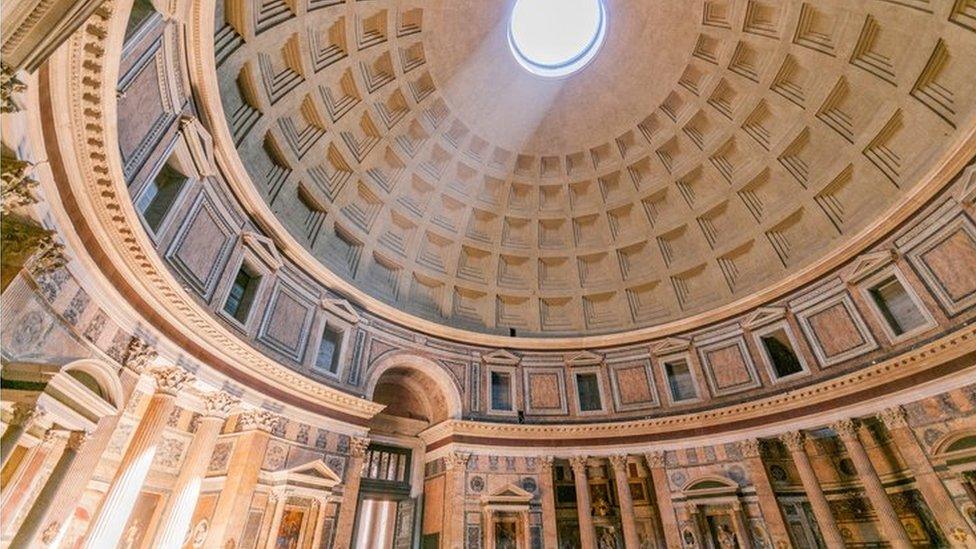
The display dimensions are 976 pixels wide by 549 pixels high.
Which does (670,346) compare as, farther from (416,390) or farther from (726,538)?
(416,390)

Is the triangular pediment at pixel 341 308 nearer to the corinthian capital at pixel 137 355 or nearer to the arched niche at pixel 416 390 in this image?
the arched niche at pixel 416 390

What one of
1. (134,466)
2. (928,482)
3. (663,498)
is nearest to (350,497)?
(134,466)

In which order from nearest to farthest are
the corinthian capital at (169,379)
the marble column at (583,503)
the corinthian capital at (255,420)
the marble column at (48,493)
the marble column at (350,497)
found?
the marble column at (48,493), the corinthian capital at (169,379), the corinthian capital at (255,420), the marble column at (350,497), the marble column at (583,503)

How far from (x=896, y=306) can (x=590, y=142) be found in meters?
13.7

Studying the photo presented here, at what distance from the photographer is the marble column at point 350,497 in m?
13.2

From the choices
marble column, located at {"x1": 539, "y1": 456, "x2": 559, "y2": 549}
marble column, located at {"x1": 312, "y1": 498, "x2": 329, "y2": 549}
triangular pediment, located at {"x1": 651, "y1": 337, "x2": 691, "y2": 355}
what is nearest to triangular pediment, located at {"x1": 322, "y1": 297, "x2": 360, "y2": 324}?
marble column, located at {"x1": 312, "y1": 498, "x2": 329, "y2": 549}

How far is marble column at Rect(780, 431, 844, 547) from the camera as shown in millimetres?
13258

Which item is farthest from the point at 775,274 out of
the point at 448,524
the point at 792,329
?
the point at 448,524

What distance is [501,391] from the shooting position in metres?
19.8

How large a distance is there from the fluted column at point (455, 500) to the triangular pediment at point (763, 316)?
41.6 ft

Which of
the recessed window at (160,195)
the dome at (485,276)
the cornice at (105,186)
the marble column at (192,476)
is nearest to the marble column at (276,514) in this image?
the dome at (485,276)

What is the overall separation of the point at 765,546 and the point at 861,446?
448 cm

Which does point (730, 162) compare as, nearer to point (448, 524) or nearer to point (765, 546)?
point (765, 546)

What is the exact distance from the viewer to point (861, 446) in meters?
13.6
